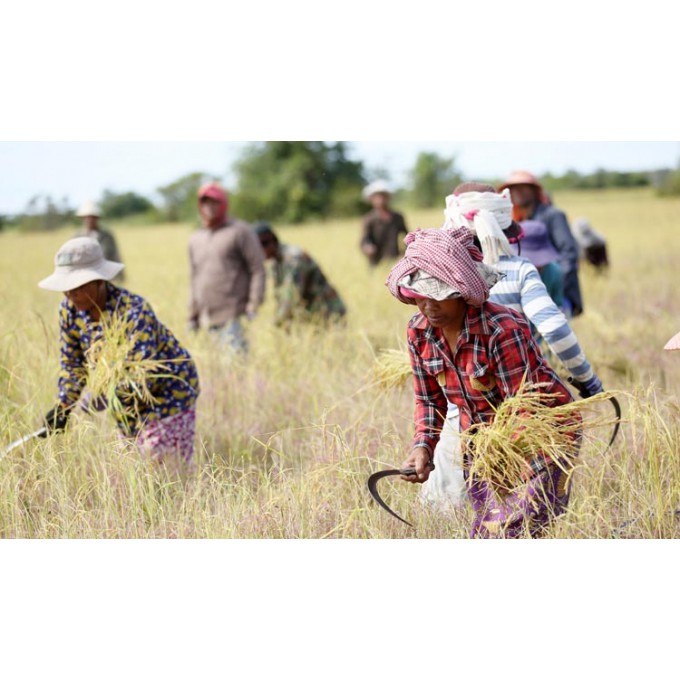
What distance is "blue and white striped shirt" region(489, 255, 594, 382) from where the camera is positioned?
10.5 ft

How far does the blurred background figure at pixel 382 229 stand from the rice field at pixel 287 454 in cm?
294

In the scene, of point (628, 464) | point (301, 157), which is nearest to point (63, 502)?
point (628, 464)

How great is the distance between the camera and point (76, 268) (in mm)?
3736

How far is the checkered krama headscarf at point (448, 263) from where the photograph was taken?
2.71m

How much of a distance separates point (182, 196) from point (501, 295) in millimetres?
22249

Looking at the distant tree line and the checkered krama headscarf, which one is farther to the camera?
the distant tree line

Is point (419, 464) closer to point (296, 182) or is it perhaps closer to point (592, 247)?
point (592, 247)

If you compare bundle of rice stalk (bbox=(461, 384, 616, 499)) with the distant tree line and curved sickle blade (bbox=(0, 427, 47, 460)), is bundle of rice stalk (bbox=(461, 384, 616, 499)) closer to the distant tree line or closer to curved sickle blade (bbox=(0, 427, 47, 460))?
curved sickle blade (bbox=(0, 427, 47, 460))

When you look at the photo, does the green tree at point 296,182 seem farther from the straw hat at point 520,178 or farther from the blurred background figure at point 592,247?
the straw hat at point 520,178

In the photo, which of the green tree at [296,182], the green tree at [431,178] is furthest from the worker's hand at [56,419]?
the green tree at [296,182]

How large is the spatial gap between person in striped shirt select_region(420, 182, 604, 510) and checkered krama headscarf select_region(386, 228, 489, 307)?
475 mm

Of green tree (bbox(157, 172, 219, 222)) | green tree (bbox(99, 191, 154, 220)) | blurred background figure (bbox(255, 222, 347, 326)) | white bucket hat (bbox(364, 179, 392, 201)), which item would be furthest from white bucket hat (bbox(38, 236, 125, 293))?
green tree (bbox(157, 172, 219, 222))

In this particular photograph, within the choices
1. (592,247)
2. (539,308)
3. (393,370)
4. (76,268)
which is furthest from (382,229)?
(539,308)

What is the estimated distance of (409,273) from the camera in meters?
2.80
